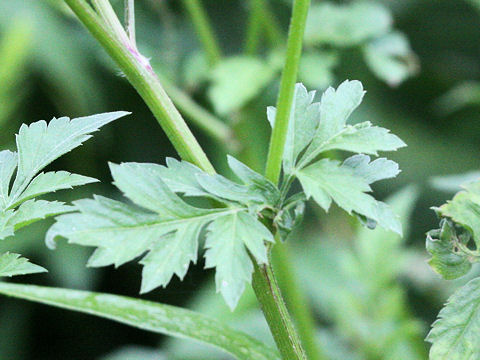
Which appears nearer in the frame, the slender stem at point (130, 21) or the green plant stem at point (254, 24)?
the slender stem at point (130, 21)

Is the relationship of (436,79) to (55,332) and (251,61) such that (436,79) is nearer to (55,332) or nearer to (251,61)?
(251,61)

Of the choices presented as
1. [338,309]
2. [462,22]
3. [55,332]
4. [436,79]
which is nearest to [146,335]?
[55,332]

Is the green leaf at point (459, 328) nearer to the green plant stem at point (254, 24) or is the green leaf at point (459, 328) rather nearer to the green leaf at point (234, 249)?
the green leaf at point (234, 249)

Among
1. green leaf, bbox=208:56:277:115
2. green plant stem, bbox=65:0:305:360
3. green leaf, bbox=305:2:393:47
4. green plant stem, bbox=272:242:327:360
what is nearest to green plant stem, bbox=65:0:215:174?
green plant stem, bbox=65:0:305:360

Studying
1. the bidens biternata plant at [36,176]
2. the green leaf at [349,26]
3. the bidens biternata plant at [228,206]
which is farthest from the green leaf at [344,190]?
the green leaf at [349,26]

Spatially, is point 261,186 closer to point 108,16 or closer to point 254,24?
point 108,16

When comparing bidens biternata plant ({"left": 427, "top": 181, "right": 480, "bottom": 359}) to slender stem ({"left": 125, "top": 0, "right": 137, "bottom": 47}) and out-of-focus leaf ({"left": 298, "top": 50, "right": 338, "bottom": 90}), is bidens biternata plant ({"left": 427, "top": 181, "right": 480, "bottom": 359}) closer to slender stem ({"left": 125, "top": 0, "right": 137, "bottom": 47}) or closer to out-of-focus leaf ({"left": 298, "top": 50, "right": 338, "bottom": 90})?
slender stem ({"left": 125, "top": 0, "right": 137, "bottom": 47})


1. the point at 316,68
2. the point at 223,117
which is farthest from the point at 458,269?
the point at 223,117
